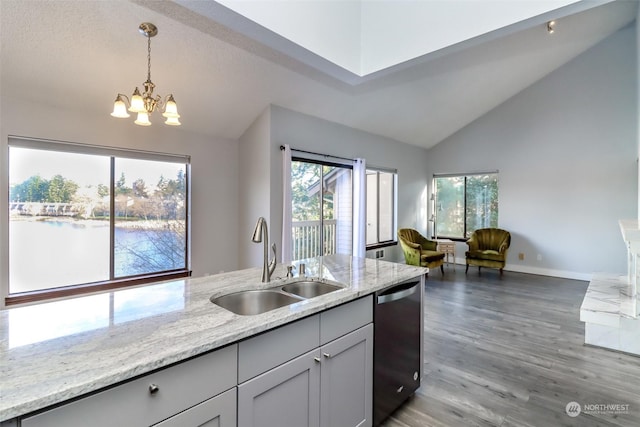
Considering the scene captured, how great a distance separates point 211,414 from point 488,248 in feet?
21.3

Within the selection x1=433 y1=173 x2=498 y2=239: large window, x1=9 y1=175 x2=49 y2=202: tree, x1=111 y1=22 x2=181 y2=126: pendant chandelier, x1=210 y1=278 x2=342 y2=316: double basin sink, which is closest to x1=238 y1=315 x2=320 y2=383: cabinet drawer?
x1=210 y1=278 x2=342 y2=316: double basin sink

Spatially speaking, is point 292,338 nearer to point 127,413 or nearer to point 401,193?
point 127,413

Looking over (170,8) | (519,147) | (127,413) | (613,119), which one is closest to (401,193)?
(519,147)

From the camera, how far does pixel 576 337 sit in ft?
10.6

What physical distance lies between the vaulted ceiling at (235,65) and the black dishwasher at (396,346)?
2.21 meters

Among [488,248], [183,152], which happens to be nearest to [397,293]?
[183,152]

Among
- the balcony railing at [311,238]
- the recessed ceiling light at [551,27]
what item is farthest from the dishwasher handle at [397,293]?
the recessed ceiling light at [551,27]

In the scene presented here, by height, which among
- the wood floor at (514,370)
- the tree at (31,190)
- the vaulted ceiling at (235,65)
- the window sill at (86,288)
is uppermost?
the vaulted ceiling at (235,65)

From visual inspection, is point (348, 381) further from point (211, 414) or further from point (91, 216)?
point (91, 216)

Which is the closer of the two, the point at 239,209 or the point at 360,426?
the point at 360,426

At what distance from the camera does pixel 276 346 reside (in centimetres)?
129

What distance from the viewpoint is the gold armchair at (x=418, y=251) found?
222 inches

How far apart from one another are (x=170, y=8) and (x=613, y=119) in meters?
6.83

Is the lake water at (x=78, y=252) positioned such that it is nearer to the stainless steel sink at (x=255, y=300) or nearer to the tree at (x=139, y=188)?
the tree at (x=139, y=188)
